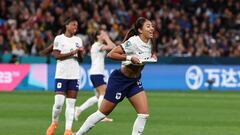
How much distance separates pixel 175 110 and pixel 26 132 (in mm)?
7189

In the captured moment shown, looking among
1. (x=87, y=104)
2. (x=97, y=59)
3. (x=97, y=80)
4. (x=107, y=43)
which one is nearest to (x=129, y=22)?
(x=97, y=59)

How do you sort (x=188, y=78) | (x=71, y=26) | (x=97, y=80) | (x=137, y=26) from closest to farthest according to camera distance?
(x=137, y=26) → (x=71, y=26) → (x=97, y=80) → (x=188, y=78)

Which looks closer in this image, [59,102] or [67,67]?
[59,102]

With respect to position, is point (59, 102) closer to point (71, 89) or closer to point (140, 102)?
point (71, 89)

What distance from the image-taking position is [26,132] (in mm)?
14984

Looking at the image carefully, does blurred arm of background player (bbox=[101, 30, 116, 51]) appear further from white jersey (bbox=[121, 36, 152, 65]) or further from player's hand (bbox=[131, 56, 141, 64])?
player's hand (bbox=[131, 56, 141, 64])

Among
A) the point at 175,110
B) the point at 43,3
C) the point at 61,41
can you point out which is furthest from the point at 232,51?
the point at 61,41

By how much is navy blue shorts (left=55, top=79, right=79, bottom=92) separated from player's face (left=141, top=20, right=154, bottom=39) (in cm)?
309

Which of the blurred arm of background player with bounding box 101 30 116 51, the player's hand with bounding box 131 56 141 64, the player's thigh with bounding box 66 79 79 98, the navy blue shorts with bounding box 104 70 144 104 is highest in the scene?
the player's hand with bounding box 131 56 141 64

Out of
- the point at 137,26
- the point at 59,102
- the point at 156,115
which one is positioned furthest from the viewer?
the point at 156,115

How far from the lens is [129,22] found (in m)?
35.8

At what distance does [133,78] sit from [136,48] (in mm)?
549

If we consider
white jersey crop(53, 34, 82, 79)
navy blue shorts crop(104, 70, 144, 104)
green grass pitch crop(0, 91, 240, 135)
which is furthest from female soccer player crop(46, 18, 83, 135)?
navy blue shorts crop(104, 70, 144, 104)

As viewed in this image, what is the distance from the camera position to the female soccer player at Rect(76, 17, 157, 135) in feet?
40.3
